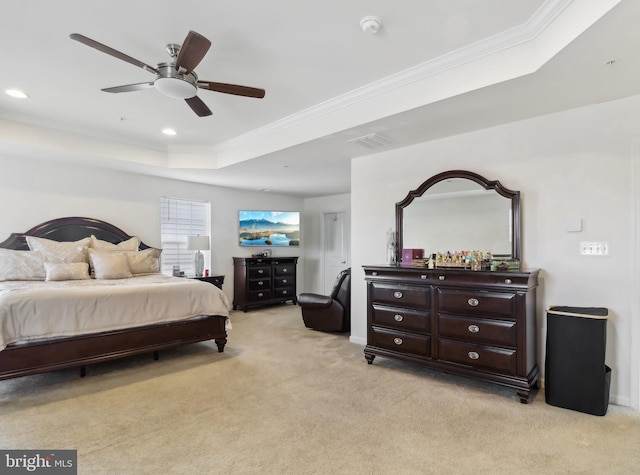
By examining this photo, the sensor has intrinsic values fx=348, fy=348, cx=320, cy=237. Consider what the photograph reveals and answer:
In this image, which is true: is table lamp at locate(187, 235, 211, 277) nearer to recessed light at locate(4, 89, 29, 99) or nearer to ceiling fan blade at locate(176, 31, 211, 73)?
recessed light at locate(4, 89, 29, 99)

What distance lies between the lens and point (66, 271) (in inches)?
162

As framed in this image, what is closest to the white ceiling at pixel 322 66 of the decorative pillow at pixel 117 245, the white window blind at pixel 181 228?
the decorative pillow at pixel 117 245

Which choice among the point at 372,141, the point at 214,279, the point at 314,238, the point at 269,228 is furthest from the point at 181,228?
the point at 372,141

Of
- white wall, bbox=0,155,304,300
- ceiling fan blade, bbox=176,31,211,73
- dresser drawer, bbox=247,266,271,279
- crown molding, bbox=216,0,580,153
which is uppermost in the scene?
crown molding, bbox=216,0,580,153

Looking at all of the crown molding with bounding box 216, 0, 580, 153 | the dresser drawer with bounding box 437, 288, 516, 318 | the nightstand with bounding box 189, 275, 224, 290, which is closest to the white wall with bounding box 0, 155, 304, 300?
the nightstand with bounding box 189, 275, 224, 290

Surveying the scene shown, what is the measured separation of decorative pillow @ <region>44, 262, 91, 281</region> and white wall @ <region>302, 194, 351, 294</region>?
4652mm

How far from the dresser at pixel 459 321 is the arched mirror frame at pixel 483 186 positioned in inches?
15.6

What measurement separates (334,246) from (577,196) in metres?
5.24

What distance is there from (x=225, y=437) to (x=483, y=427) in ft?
5.55

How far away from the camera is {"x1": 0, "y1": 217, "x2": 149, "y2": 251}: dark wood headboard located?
4359mm

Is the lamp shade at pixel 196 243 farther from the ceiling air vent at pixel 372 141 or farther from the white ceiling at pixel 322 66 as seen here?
the ceiling air vent at pixel 372 141

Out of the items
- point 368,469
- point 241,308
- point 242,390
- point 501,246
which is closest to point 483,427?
point 368,469

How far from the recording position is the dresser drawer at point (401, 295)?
321cm

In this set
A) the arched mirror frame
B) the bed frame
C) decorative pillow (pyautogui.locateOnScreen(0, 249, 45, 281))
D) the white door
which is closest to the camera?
the bed frame
